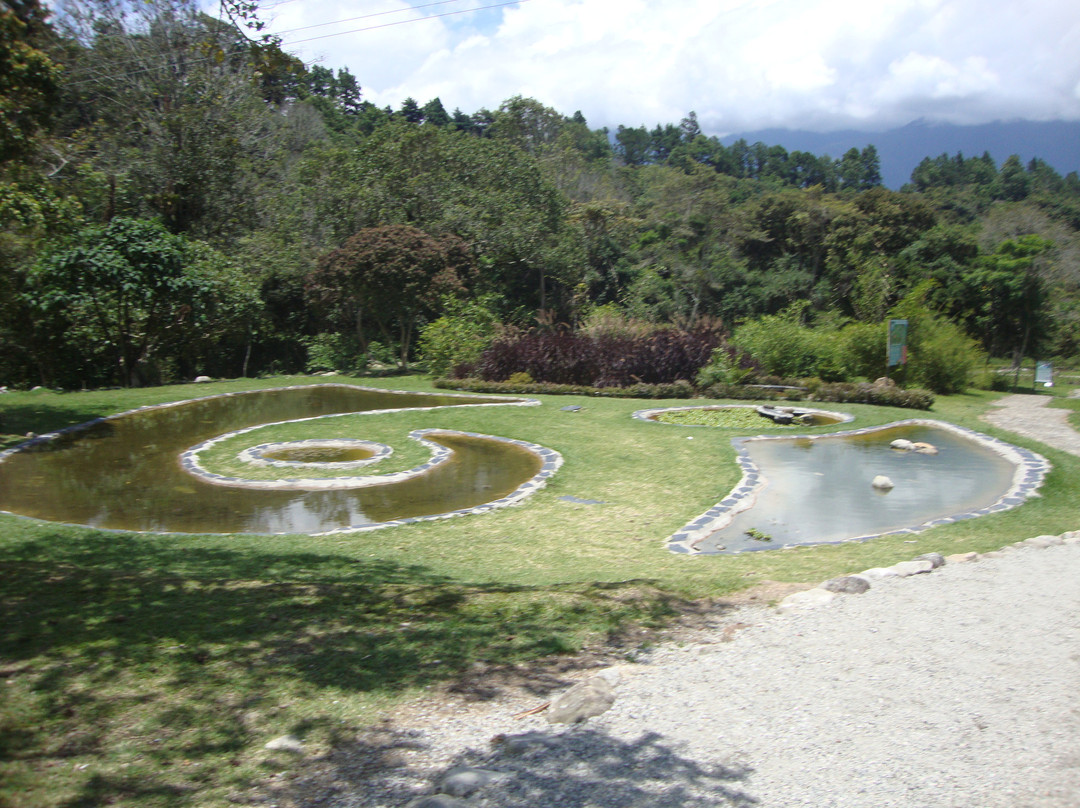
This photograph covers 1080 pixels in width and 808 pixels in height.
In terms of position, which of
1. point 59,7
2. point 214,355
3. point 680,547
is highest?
point 59,7

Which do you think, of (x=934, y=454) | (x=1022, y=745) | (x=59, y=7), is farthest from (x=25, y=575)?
(x=59, y=7)

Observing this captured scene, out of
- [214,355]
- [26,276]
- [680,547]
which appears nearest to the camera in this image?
[680,547]

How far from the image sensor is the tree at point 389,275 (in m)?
19.3

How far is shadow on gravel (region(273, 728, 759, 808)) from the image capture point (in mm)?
2510

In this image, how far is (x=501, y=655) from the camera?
380cm

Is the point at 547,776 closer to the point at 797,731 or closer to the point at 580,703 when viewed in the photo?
the point at 580,703

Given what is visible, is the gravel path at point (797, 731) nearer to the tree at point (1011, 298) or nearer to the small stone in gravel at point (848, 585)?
the small stone in gravel at point (848, 585)

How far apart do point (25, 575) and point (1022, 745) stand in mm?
5351

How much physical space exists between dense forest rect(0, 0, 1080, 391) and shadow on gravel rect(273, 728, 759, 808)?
8.09 m

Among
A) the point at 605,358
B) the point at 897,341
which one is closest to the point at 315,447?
the point at 605,358

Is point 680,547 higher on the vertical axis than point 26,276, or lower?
lower

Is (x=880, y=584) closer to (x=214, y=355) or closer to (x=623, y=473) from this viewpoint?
(x=623, y=473)

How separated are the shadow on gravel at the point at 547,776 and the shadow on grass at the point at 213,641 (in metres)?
0.31

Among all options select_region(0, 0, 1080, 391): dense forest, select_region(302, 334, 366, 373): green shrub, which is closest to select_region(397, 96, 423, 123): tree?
select_region(0, 0, 1080, 391): dense forest
